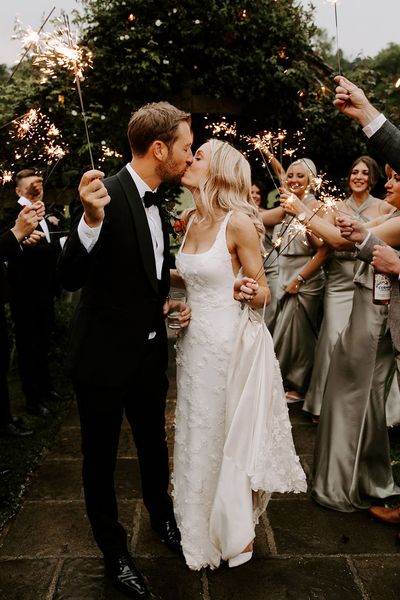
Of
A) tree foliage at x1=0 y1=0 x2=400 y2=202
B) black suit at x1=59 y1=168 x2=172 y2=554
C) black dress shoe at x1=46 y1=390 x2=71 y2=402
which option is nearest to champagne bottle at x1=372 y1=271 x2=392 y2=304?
black suit at x1=59 y1=168 x2=172 y2=554

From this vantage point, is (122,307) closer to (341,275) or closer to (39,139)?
(341,275)

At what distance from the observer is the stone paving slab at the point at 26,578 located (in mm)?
2531

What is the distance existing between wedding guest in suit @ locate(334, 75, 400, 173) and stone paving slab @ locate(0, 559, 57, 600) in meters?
2.66

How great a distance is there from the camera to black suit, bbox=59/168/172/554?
7.67ft

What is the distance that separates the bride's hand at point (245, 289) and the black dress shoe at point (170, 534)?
4.45 ft

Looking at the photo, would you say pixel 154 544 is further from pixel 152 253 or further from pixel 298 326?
pixel 298 326

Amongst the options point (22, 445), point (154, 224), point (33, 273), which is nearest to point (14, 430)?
point (22, 445)

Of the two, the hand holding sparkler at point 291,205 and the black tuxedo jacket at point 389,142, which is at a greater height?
the black tuxedo jacket at point 389,142

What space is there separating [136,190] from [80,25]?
14.1 ft

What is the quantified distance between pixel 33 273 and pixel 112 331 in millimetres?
2805

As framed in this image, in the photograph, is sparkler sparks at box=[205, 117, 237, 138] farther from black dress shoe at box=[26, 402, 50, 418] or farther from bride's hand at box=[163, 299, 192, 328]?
bride's hand at box=[163, 299, 192, 328]

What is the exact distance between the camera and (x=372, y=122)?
2430 millimetres

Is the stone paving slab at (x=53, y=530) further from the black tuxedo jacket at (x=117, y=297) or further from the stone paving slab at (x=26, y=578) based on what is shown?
the black tuxedo jacket at (x=117, y=297)

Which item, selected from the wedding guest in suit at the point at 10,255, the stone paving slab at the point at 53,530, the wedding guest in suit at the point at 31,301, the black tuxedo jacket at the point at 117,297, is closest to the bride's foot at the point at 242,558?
the stone paving slab at the point at 53,530
